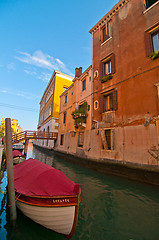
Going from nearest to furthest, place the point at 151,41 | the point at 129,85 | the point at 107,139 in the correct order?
the point at 151,41 < the point at 129,85 < the point at 107,139

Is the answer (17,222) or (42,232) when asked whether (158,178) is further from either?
(17,222)

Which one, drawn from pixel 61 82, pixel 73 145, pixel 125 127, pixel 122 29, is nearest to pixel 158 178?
pixel 125 127

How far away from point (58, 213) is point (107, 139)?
7292 millimetres

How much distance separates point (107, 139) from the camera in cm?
951

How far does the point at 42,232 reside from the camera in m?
3.02

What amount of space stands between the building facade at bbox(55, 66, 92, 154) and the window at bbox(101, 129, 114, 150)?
7.20ft

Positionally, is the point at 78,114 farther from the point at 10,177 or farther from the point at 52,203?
the point at 52,203

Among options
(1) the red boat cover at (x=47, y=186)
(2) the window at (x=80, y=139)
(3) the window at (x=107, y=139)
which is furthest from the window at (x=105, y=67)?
(1) the red boat cover at (x=47, y=186)

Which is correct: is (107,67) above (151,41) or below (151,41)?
above

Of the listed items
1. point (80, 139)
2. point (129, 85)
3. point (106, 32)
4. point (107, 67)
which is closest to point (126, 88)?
point (129, 85)

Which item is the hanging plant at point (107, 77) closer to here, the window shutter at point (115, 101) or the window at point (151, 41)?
the window shutter at point (115, 101)

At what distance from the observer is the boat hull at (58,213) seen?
274 centimetres

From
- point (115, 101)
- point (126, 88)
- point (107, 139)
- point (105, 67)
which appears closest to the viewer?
point (126, 88)

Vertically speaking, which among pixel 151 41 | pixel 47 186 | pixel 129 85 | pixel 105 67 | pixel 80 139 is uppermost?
pixel 105 67
